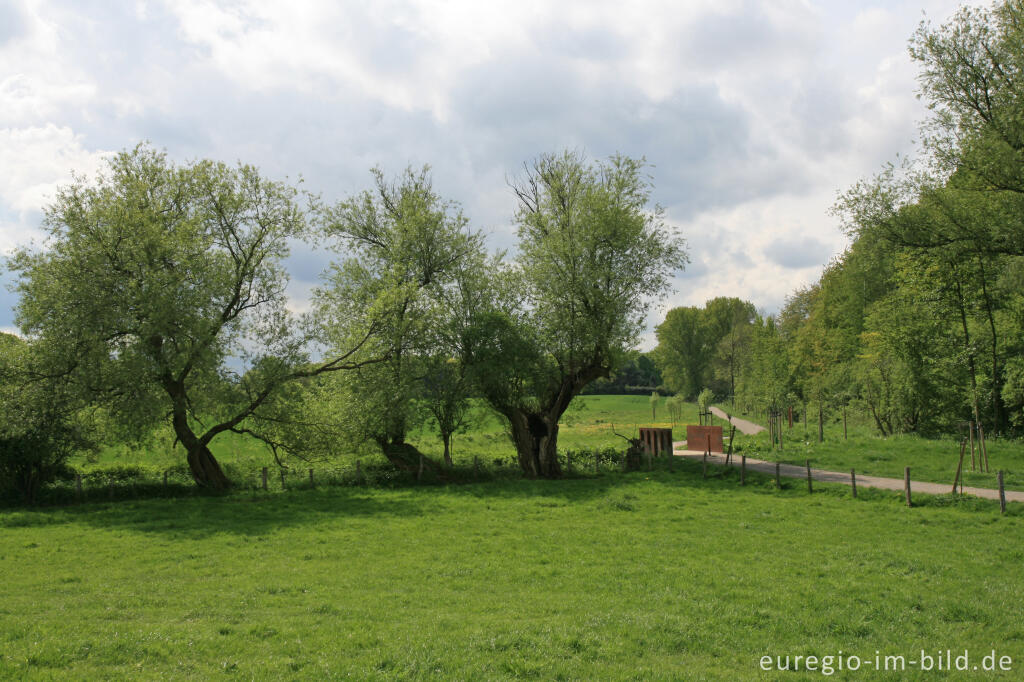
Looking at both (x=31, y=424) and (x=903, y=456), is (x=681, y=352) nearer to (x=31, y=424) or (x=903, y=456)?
(x=903, y=456)

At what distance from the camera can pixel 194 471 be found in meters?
26.4

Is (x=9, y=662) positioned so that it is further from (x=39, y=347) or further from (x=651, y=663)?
(x=39, y=347)

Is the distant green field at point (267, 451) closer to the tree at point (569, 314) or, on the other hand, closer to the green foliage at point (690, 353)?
the tree at point (569, 314)

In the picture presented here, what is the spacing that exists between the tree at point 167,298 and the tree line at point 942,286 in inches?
991

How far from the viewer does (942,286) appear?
3544cm

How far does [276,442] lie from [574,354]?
15013 mm

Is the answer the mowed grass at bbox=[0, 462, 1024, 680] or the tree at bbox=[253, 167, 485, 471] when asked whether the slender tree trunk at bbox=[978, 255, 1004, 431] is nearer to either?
the mowed grass at bbox=[0, 462, 1024, 680]

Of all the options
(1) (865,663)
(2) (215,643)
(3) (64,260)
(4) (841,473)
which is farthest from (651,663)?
(3) (64,260)

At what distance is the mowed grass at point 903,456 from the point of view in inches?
986

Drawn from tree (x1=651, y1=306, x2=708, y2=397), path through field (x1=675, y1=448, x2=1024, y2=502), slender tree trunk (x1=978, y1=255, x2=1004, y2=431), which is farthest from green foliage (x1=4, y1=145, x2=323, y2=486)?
tree (x1=651, y1=306, x2=708, y2=397)

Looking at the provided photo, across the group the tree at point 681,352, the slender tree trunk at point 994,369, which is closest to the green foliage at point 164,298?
Result: the slender tree trunk at point 994,369

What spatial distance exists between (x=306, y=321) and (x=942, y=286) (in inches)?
1390

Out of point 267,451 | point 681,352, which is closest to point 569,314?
point 267,451

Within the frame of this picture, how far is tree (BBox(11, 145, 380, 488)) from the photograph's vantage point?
22766mm
